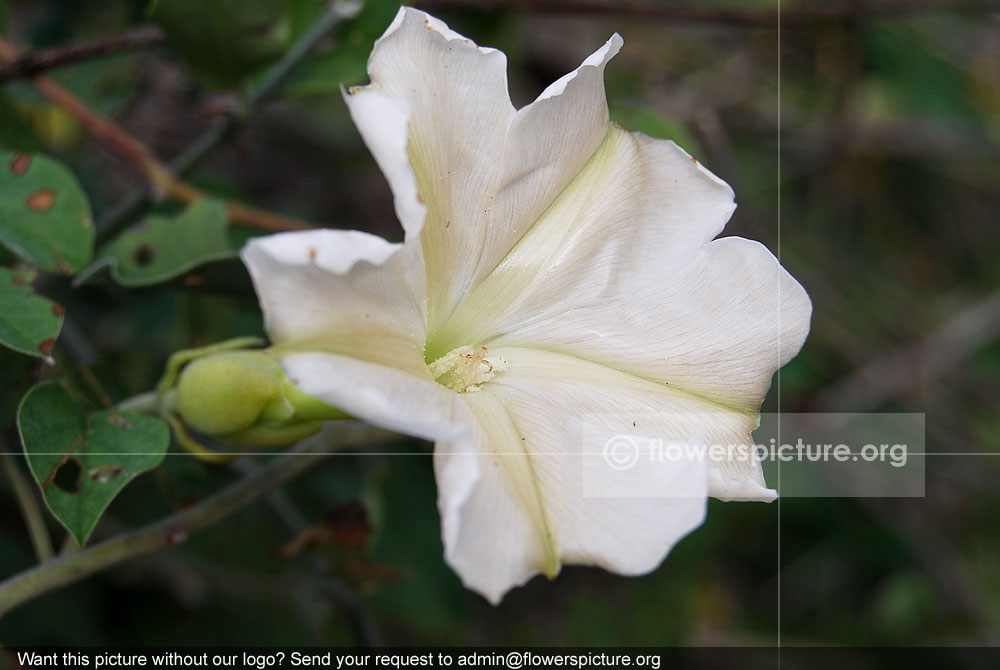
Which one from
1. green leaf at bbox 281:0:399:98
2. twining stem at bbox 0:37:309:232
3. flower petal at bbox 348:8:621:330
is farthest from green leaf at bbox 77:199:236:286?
flower petal at bbox 348:8:621:330

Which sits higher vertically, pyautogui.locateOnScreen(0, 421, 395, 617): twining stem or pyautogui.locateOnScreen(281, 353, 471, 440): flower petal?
pyautogui.locateOnScreen(281, 353, 471, 440): flower petal

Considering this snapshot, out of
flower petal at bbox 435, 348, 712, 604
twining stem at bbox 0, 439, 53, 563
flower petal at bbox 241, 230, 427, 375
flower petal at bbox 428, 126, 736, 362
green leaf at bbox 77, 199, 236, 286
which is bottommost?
twining stem at bbox 0, 439, 53, 563

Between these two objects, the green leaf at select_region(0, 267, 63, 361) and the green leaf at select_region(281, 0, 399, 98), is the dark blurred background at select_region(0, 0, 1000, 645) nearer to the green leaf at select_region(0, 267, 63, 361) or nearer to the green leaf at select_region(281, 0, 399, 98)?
the green leaf at select_region(281, 0, 399, 98)

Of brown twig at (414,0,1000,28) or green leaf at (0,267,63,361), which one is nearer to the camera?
green leaf at (0,267,63,361)

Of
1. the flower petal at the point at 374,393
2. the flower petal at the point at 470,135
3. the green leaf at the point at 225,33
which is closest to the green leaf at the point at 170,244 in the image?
the green leaf at the point at 225,33

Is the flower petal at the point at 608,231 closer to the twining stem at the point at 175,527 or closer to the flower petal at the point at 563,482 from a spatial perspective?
the flower petal at the point at 563,482

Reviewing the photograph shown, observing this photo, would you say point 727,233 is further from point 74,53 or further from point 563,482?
point 74,53

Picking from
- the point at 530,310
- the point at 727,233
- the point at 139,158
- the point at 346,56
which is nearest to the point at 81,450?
the point at 530,310
